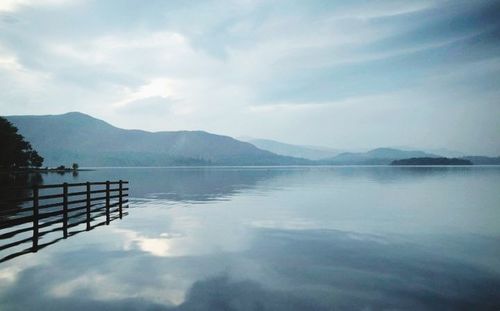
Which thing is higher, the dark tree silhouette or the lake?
the dark tree silhouette

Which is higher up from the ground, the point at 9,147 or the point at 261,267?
the point at 9,147

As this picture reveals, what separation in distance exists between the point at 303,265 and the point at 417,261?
4466 millimetres

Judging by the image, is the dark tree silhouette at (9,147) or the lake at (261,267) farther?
the dark tree silhouette at (9,147)

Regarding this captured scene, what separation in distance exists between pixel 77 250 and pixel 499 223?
24.4 meters

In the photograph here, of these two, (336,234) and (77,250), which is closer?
(77,250)

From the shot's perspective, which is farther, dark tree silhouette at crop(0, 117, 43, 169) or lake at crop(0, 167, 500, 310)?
dark tree silhouette at crop(0, 117, 43, 169)

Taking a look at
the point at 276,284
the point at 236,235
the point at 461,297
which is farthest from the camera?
the point at 236,235

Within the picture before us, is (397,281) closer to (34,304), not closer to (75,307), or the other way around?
(75,307)

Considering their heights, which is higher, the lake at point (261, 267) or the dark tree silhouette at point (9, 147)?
the dark tree silhouette at point (9, 147)

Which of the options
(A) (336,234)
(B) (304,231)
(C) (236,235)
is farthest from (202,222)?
(A) (336,234)

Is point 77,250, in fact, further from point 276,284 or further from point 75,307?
point 276,284

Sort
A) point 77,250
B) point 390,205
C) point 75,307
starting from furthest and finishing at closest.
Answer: point 390,205
point 77,250
point 75,307

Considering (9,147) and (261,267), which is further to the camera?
(9,147)

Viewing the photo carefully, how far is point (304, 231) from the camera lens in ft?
59.5
